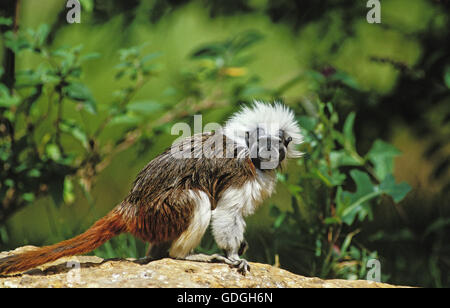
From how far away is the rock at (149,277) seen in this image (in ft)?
6.92

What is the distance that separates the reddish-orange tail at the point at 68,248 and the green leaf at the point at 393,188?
5.21 feet

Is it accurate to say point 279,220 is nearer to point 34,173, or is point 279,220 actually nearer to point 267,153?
point 267,153

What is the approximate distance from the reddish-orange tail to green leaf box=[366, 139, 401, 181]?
174 centimetres

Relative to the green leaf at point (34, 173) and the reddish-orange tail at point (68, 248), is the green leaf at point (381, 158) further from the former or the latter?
the green leaf at point (34, 173)

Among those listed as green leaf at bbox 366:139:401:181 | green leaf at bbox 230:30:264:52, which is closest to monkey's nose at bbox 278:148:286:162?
green leaf at bbox 366:139:401:181

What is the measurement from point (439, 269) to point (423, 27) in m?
1.76

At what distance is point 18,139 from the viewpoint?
3518 millimetres

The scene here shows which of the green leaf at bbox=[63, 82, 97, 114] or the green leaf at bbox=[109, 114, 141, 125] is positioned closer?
the green leaf at bbox=[63, 82, 97, 114]

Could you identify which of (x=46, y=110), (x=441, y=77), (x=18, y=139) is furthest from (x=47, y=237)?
(x=441, y=77)

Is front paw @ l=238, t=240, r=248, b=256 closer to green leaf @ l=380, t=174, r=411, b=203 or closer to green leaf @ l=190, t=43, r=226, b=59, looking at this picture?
green leaf @ l=380, t=174, r=411, b=203

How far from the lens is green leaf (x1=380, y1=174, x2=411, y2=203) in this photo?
9.95ft
